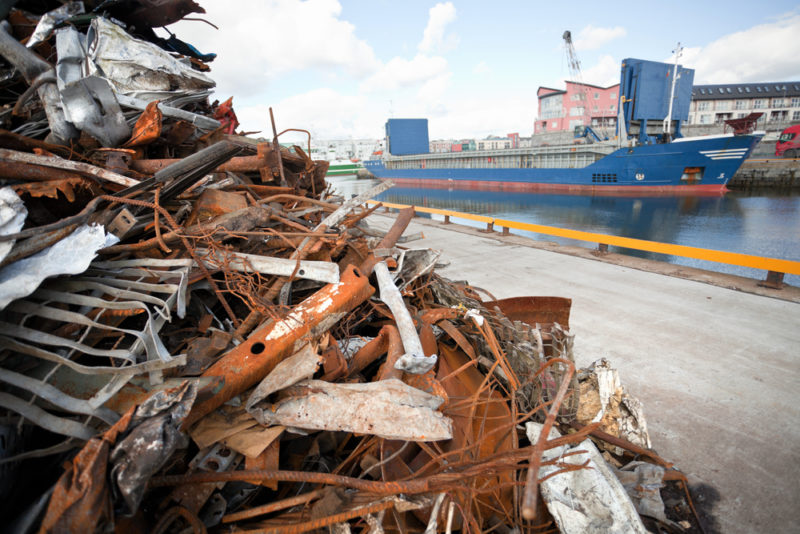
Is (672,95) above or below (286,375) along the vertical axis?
above

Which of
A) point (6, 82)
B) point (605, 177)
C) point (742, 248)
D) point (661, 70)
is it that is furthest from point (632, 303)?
point (661, 70)

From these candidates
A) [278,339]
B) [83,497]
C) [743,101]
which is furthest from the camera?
[743,101]

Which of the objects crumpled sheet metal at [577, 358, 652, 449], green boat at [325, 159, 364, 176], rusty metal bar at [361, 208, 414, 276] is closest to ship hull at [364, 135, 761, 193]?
rusty metal bar at [361, 208, 414, 276]

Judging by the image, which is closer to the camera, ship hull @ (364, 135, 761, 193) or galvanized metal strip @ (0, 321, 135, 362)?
galvanized metal strip @ (0, 321, 135, 362)

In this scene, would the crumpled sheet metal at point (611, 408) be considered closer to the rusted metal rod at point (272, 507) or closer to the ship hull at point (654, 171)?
the rusted metal rod at point (272, 507)

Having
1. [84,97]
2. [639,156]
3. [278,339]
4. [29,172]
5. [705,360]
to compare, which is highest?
[84,97]

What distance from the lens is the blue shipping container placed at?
155 ft

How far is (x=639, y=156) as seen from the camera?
2386cm

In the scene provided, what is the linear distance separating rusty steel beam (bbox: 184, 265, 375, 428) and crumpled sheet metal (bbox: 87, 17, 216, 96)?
9.77ft

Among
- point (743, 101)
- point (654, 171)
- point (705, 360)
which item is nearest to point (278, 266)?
point (705, 360)

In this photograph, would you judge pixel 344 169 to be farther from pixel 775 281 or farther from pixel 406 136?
pixel 775 281

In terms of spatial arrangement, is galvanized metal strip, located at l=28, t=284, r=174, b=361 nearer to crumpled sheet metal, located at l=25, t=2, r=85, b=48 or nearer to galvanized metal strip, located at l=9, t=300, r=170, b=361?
galvanized metal strip, located at l=9, t=300, r=170, b=361

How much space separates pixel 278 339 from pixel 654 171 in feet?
96.6

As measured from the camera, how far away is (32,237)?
5.86 feet
